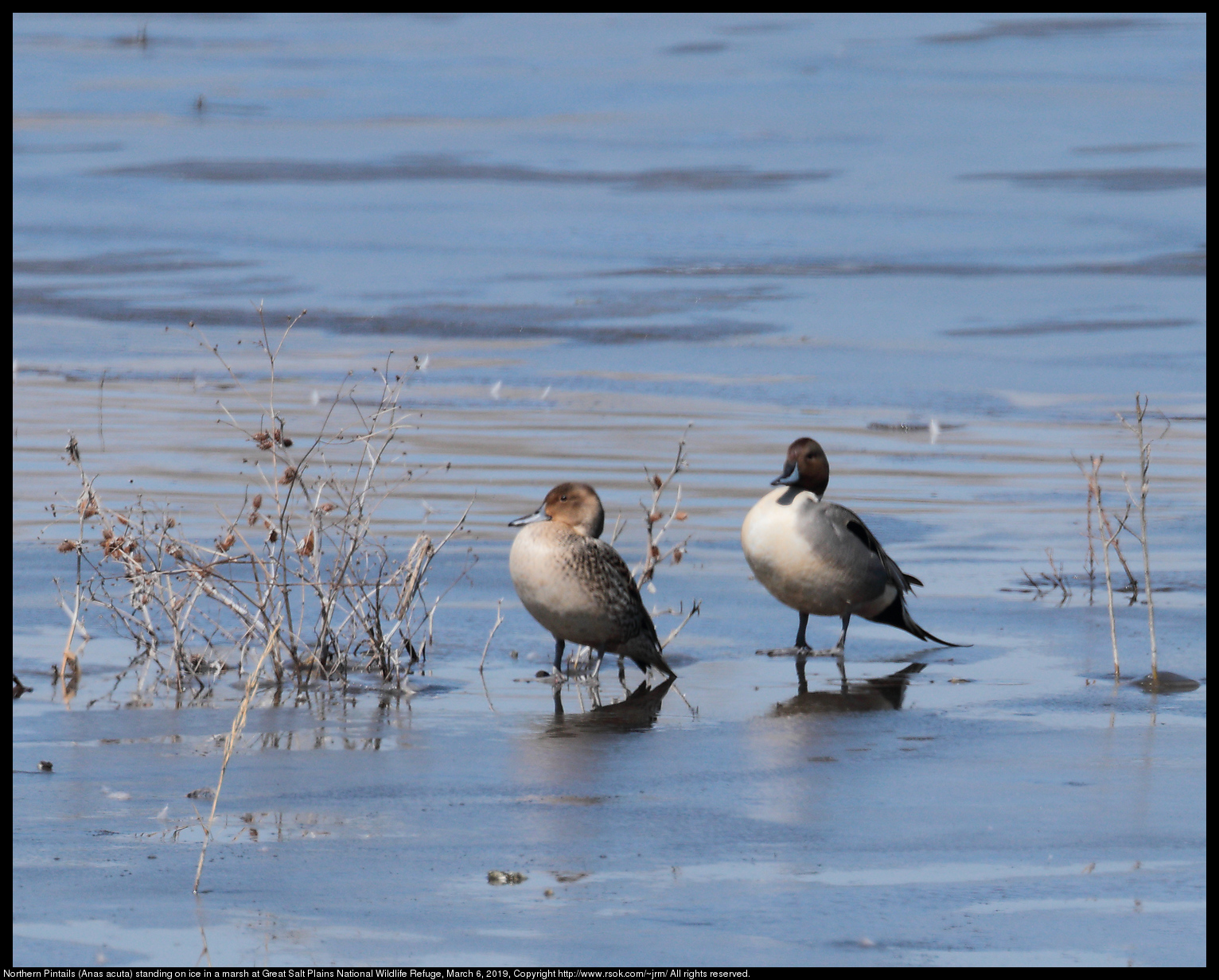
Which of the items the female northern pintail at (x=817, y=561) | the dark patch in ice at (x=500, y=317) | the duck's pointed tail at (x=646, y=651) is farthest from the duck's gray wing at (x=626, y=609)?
the dark patch in ice at (x=500, y=317)

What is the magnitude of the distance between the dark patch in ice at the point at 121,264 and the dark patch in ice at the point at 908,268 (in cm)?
383

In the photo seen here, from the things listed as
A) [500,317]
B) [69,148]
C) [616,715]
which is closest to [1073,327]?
[500,317]

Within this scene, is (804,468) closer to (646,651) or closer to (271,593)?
(646,651)

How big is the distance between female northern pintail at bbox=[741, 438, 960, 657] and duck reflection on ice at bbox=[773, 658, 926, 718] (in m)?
0.43

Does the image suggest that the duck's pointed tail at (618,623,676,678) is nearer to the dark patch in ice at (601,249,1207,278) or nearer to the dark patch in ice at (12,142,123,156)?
the dark patch in ice at (601,249,1207,278)

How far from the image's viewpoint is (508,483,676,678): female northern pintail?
724 cm

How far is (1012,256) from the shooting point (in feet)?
68.9

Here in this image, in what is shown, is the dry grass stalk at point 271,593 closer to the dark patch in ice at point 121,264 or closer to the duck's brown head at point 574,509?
the duck's brown head at point 574,509

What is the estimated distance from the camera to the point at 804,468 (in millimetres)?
8250

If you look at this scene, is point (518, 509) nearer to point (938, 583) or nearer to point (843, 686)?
point (938, 583)

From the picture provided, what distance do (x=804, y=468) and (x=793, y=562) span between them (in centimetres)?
46

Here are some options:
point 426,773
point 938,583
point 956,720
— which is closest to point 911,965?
point 426,773

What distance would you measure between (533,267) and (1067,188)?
843 cm

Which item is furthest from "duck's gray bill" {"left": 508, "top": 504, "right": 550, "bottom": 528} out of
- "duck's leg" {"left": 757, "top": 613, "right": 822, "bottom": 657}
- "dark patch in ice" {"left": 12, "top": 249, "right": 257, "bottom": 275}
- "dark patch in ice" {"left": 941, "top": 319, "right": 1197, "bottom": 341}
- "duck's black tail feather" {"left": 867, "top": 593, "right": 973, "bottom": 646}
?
"dark patch in ice" {"left": 12, "top": 249, "right": 257, "bottom": 275}
